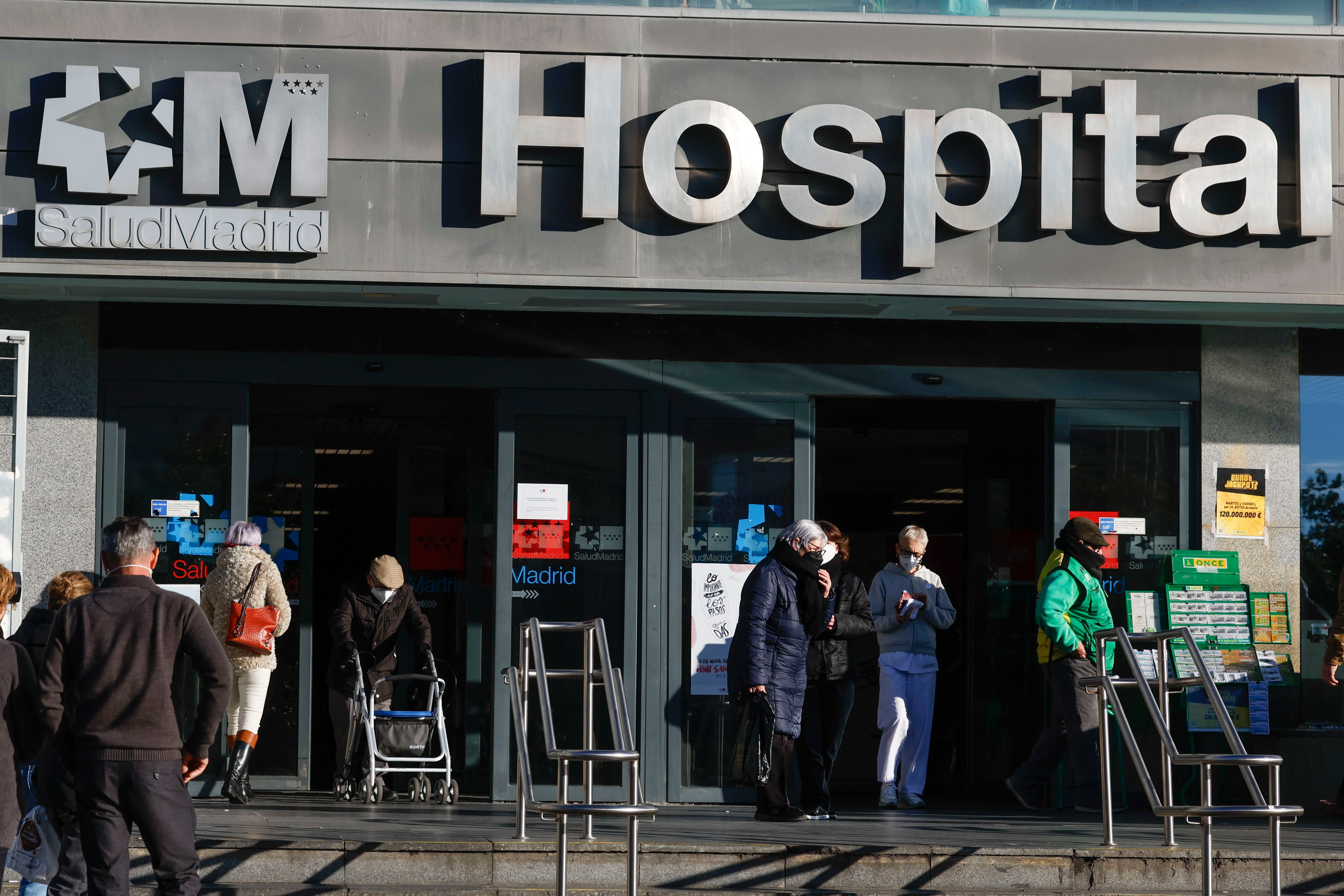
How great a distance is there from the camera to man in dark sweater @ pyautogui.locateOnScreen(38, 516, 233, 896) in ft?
17.6

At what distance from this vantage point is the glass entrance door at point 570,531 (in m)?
9.95

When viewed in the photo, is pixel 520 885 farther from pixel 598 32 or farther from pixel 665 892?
pixel 598 32

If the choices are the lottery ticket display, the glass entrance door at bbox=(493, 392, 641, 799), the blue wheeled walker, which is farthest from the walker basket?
the lottery ticket display

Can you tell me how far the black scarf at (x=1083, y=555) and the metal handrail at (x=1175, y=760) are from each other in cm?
81

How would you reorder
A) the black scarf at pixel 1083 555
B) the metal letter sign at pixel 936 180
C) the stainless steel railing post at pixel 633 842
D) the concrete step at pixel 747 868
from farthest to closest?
the black scarf at pixel 1083 555 < the metal letter sign at pixel 936 180 < the concrete step at pixel 747 868 < the stainless steel railing post at pixel 633 842

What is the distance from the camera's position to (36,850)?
5789 mm

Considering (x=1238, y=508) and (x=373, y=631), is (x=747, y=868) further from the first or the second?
(x=1238, y=508)

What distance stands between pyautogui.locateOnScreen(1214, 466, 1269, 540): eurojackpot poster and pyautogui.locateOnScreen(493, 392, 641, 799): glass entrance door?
3830mm

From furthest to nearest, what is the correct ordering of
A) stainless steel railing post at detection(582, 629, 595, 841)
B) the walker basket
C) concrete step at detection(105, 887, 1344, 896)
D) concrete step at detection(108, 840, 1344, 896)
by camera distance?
the walker basket
stainless steel railing post at detection(582, 629, 595, 841)
concrete step at detection(108, 840, 1344, 896)
concrete step at detection(105, 887, 1344, 896)

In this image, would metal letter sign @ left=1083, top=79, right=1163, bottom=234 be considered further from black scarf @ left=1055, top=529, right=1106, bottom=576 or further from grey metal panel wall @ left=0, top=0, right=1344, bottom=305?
black scarf @ left=1055, top=529, right=1106, bottom=576

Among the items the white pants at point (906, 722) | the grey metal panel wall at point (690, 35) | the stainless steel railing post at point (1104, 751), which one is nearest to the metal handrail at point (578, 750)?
the white pants at point (906, 722)

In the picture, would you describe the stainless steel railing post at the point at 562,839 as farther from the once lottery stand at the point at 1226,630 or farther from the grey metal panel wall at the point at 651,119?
the once lottery stand at the point at 1226,630

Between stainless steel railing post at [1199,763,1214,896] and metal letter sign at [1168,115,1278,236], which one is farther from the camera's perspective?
metal letter sign at [1168,115,1278,236]

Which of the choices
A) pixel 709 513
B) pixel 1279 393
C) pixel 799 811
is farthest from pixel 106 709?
pixel 1279 393
